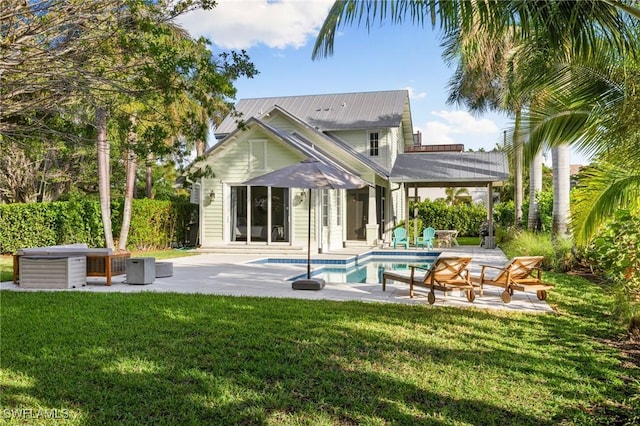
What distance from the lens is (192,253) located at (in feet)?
63.3

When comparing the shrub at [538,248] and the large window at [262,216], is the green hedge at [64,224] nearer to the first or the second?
the large window at [262,216]

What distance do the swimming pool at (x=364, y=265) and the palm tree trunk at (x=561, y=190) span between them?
388cm

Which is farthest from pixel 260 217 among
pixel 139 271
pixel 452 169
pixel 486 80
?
pixel 486 80

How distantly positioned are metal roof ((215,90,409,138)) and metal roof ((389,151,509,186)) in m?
2.50

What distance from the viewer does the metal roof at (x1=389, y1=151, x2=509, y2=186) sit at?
20516mm

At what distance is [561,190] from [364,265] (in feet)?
22.4

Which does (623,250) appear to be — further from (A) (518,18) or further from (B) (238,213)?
(B) (238,213)

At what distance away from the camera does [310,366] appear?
16.9 ft

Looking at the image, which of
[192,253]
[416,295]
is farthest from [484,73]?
[416,295]

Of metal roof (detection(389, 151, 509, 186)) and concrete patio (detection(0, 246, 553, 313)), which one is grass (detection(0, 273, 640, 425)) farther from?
metal roof (detection(389, 151, 509, 186))

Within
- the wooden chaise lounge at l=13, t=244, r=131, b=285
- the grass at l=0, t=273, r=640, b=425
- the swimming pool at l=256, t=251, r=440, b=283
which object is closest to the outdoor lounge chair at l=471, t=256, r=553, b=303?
the grass at l=0, t=273, r=640, b=425

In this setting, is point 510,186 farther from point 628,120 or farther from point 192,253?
point 628,120

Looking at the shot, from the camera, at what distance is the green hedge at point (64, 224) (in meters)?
18.0

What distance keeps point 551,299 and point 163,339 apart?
702cm
